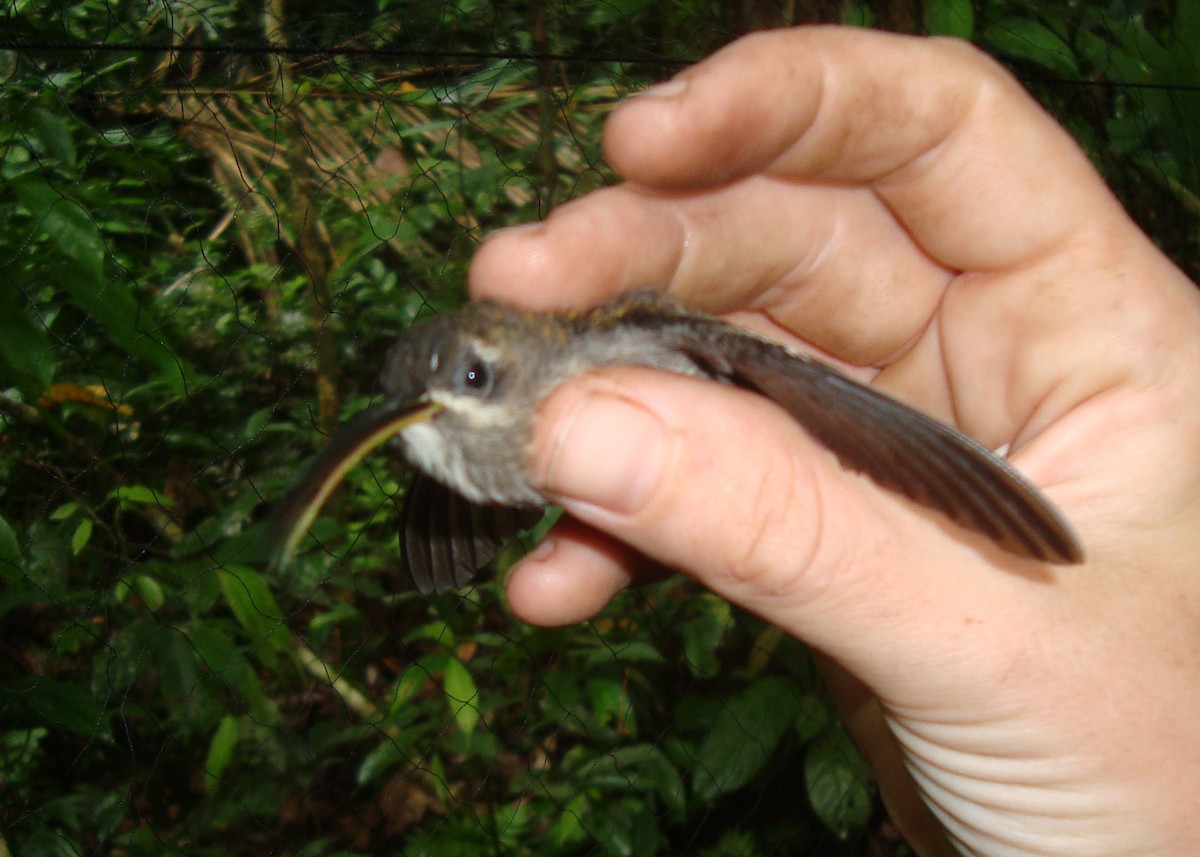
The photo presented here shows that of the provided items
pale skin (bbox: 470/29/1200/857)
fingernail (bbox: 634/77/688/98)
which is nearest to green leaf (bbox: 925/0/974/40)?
pale skin (bbox: 470/29/1200/857)

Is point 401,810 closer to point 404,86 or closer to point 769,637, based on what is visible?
Answer: point 769,637

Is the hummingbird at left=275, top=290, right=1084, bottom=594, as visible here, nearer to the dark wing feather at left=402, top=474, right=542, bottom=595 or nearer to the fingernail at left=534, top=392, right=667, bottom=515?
the dark wing feather at left=402, top=474, right=542, bottom=595

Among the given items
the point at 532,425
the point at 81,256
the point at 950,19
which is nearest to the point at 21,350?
the point at 81,256

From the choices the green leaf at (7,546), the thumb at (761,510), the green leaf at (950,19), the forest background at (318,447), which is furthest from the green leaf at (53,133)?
the green leaf at (950,19)

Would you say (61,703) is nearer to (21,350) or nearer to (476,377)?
(21,350)

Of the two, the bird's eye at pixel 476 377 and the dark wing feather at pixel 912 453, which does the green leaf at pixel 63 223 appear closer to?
the bird's eye at pixel 476 377
